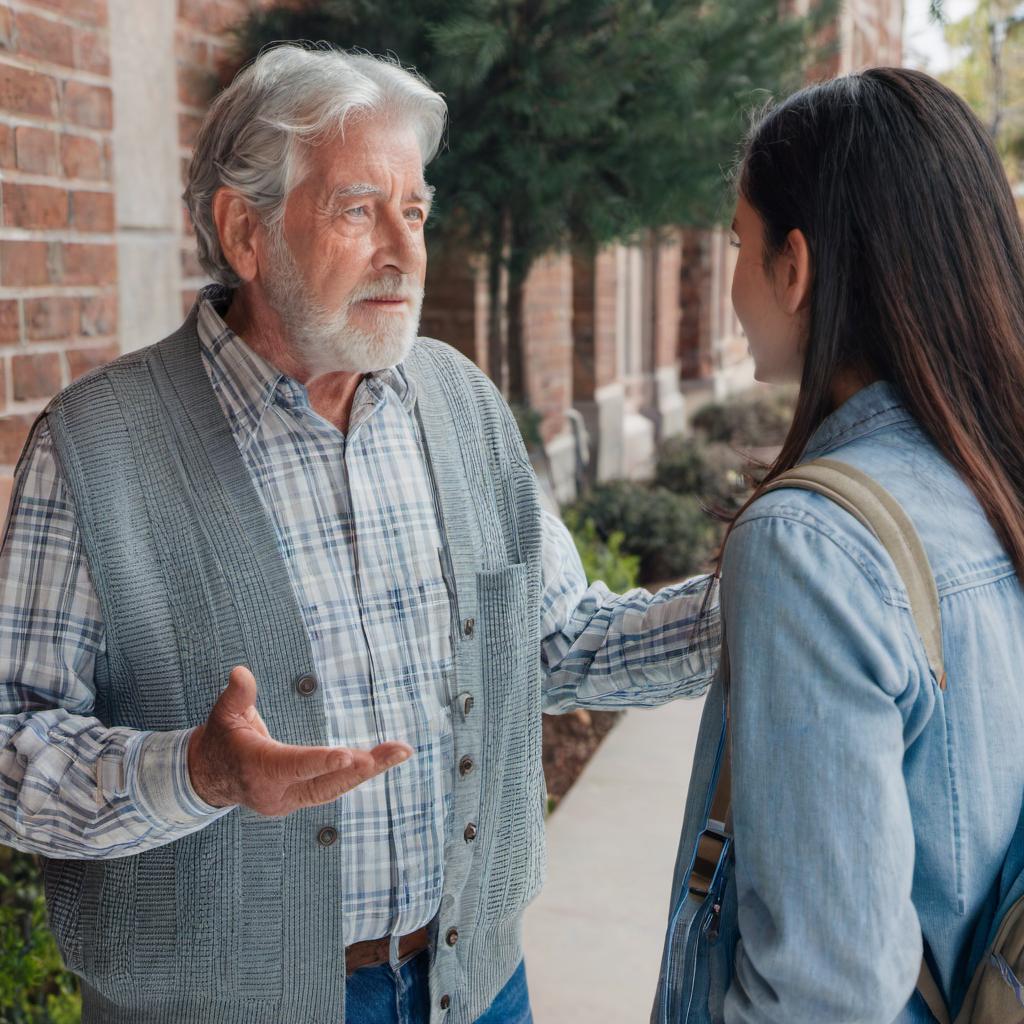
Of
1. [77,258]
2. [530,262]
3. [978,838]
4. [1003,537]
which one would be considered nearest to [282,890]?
[978,838]

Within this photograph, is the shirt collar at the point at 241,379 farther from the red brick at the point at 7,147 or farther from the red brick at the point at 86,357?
the red brick at the point at 86,357

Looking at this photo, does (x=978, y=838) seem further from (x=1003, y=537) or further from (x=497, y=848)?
(x=497, y=848)

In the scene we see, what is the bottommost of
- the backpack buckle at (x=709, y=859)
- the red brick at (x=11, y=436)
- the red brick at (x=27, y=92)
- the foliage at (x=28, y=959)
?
the foliage at (x=28, y=959)

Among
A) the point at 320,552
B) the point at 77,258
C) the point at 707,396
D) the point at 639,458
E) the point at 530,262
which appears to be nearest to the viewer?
the point at 320,552

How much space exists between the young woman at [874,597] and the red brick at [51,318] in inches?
67.7

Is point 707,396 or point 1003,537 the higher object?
point 1003,537

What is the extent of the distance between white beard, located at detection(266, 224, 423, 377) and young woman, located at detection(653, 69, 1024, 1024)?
632 millimetres

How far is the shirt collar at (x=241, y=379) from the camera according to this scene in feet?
5.80

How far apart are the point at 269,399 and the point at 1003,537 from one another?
1.04 meters

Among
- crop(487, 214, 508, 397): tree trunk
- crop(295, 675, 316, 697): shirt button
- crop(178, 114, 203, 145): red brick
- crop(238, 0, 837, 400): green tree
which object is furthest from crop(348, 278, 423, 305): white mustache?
crop(487, 214, 508, 397): tree trunk

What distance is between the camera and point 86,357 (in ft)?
8.99

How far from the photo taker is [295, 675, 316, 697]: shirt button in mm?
1627

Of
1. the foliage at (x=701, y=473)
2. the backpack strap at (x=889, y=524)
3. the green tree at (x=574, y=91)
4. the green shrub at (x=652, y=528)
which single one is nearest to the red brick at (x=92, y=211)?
the green tree at (x=574, y=91)

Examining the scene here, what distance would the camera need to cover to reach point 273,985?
1.62 metres
